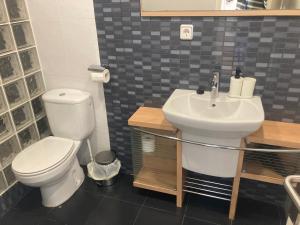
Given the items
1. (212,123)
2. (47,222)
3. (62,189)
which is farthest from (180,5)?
(47,222)

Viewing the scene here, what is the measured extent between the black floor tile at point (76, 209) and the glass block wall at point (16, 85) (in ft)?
A: 1.39

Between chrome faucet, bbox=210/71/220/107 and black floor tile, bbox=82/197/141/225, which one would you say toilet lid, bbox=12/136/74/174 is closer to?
black floor tile, bbox=82/197/141/225

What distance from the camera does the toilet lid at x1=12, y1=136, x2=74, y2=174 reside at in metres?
1.73

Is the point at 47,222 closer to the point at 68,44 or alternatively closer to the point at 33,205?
the point at 33,205

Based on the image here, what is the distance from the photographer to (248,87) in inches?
62.2

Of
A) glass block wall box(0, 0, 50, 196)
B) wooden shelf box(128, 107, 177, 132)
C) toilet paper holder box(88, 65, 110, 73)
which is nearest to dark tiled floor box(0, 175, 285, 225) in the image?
glass block wall box(0, 0, 50, 196)

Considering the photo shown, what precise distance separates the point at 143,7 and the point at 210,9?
415mm

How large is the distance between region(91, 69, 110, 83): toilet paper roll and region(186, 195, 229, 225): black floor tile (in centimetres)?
109

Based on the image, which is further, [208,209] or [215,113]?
[208,209]

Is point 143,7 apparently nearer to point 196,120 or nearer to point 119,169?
point 196,120

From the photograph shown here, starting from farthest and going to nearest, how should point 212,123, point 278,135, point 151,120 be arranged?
point 151,120, point 278,135, point 212,123

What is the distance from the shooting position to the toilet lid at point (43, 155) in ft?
5.66

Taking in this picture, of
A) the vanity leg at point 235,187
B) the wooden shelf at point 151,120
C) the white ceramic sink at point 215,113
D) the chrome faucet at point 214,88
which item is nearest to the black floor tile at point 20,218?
the wooden shelf at point 151,120

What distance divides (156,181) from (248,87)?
3.02ft
